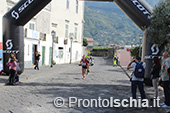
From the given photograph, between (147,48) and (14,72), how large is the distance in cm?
661

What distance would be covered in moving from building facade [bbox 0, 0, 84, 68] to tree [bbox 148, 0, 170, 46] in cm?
1390

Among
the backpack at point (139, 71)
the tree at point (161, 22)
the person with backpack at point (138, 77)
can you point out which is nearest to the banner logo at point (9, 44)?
the tree at point (161, 22)

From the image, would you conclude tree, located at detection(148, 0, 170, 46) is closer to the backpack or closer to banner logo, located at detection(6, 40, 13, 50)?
the backpack

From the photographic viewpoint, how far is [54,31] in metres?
27.0

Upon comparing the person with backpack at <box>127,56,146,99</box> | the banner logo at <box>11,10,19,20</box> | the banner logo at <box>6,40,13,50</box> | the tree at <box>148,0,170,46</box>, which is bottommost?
the person with backpack at <box>127,56,146,99</box>

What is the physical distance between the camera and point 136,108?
281 inches

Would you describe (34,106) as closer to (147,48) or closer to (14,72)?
(14,72)

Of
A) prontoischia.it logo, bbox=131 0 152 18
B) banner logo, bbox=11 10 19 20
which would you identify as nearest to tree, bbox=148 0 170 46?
prontoischia.it logo, bbox=131 0 152 18

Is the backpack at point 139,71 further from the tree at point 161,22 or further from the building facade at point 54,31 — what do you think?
the building facade at point 54,31

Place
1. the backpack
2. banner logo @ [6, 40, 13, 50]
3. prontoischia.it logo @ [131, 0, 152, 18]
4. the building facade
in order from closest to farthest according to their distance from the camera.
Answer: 1. the backpack
2. prontoischia.it logo @ [131, 0, 152, 18]
3. banner logo @ [6, 40, 13, 50]
4. the building facade

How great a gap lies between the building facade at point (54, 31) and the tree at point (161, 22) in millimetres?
13898

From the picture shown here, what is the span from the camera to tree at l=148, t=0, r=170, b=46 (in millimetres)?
9109

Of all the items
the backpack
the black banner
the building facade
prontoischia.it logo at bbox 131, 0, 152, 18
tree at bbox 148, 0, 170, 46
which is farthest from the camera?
the building facade

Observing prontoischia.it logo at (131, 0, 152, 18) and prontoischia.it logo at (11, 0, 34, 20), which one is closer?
prontoischia.it logo at (131, 0, 152, 18)
